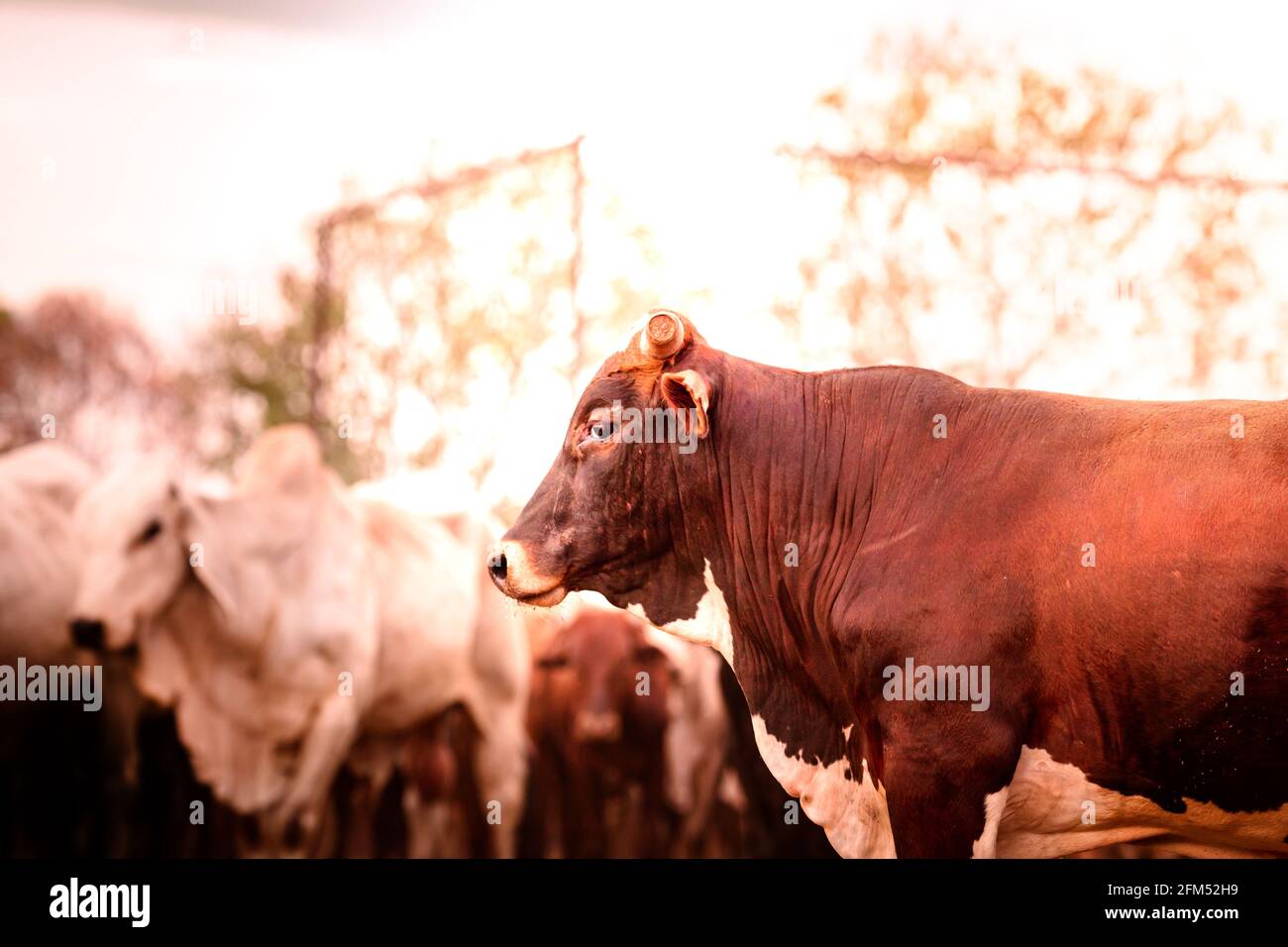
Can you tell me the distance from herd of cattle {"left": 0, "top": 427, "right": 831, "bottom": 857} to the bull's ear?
415 cm

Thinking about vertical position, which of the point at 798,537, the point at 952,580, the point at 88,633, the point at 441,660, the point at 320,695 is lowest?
the point at 320,695

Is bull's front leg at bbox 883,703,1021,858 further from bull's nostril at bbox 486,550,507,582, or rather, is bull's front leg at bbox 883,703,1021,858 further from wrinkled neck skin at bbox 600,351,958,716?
bull's nostril at bbox 486,550,507,582

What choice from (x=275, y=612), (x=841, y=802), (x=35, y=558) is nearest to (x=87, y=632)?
(x=35, y=558)

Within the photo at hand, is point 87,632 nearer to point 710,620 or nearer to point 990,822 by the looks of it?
point 710,620

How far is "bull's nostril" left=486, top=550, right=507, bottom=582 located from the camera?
12.4 ft

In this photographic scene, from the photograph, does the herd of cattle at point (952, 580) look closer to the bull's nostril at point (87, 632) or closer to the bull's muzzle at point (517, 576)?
the bull's muzzle at point (517, 576)

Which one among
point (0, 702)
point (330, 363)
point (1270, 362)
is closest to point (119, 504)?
point (0, 702)

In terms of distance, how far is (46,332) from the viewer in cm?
891

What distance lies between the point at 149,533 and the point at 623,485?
13.6 feet

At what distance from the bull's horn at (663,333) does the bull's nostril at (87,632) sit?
4.10 m

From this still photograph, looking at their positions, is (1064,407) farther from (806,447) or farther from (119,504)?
(119,504)

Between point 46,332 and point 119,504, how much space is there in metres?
2.33

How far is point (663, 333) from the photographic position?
369 centimetres
